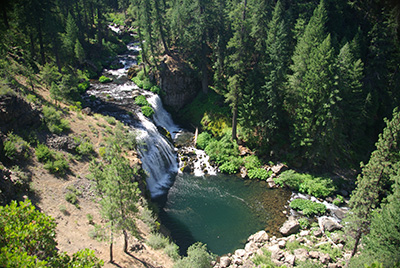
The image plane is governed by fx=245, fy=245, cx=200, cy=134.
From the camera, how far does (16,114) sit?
21812 millimetres

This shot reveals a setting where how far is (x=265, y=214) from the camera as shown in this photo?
2688 cm

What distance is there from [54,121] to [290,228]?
25961mm

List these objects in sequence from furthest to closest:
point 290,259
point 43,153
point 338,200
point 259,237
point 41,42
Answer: point 41,42 → point 338,200 → point 259,237 → point 43,153 → point 290,259

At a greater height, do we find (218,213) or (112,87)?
(112,87)

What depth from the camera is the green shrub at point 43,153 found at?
68.4 ft

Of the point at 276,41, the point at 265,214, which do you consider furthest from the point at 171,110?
the point at 265,214

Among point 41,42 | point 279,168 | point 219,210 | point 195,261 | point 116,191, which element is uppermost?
point 41,42

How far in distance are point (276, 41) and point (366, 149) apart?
2049 centimetres

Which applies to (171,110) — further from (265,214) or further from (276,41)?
(265,214)

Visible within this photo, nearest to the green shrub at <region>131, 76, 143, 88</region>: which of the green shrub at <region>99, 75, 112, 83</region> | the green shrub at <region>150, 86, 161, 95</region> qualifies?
the green shrub at <region>150, 86, 161, 95</region>

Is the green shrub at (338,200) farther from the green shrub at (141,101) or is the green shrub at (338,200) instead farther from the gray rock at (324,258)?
the green shrub at (141,101)

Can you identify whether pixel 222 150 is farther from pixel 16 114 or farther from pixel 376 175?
pixel 16 114

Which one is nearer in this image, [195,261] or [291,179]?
[195,261]

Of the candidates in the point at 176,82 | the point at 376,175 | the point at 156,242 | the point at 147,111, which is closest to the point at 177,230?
the point at 156,242
